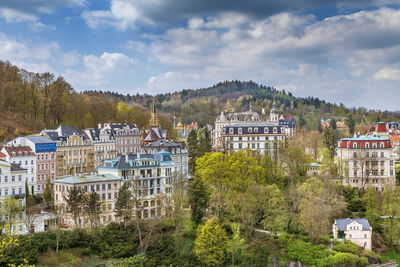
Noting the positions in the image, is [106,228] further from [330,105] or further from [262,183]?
[330,105]

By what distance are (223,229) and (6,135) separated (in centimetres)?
4484

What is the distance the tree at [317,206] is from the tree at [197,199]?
1209cm

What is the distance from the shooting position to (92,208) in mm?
51531

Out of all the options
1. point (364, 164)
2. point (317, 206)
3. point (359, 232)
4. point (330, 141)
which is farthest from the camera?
point (330, 141)

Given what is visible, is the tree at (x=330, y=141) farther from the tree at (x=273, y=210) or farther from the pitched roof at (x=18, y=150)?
the pitched roof at (x=18, y=150)

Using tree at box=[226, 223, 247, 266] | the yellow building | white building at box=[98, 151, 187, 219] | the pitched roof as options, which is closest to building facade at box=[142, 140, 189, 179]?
white building at box=[98, 151, 187, 219]

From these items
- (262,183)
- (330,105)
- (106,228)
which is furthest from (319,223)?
(330,105)

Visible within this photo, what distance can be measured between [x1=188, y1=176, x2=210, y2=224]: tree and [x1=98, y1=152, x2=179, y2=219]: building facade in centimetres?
352

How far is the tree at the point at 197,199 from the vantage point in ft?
179

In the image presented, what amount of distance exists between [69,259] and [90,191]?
11.2m

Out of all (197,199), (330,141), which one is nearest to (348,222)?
(197,199)

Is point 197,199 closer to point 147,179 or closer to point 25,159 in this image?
point 147,179

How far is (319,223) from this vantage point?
53125mm

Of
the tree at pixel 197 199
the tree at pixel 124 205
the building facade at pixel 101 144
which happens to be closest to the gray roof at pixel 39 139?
the building facade at pixel 101 144
